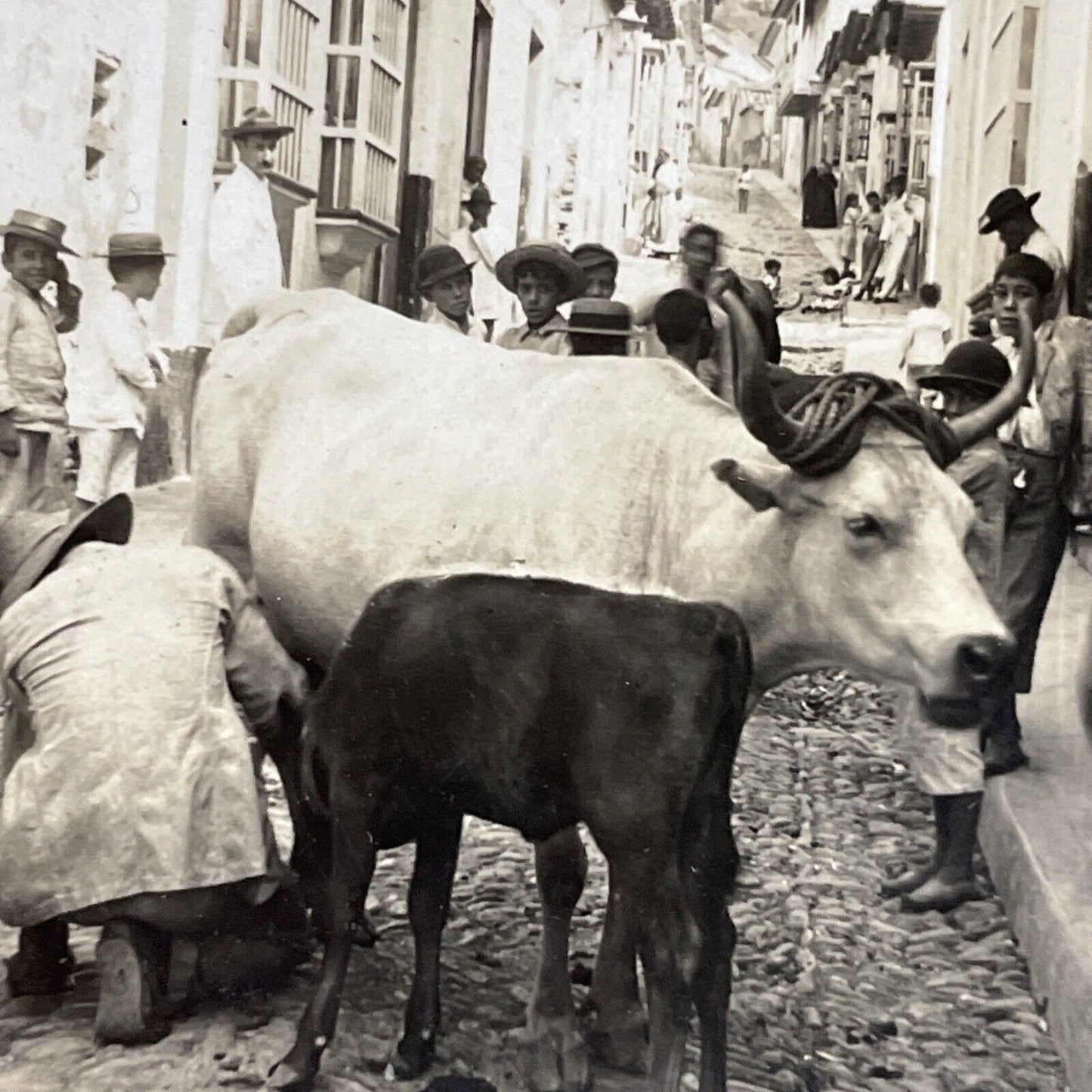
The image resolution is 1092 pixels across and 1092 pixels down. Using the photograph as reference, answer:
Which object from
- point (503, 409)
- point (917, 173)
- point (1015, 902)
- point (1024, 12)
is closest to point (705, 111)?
point (917, 173)

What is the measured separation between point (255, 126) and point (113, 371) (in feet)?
2.20

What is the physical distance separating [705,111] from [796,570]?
7.46 ft

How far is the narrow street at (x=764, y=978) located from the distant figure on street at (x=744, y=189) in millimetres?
104

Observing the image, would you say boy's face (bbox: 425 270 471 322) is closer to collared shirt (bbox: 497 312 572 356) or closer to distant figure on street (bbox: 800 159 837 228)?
collared shirt (bbox: 497 312 572 356)

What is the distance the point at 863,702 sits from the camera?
4.41 meters

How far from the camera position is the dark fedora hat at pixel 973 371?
324cm

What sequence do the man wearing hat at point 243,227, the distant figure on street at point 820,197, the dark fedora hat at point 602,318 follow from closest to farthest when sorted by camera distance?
the dark fedora hat at point 602,318
the man wearing hat at point 243,227
the distant figure on street at point 820,197

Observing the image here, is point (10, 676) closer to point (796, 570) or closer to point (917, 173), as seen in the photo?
point (796, 570)

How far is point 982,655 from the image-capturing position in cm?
220

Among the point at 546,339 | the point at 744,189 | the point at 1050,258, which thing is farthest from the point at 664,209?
the point at 1050,258

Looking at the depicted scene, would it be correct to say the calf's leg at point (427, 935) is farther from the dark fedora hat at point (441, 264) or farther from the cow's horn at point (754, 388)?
the dark fedora hat at point (441, 264)

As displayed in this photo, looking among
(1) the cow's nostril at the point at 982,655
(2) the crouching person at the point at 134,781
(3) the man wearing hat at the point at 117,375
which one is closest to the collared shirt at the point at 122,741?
(2) the crouching person at the point at 134,781

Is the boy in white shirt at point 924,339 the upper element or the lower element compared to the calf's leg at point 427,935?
upper

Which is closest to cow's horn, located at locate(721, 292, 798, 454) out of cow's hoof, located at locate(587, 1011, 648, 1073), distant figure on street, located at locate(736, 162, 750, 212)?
cow's hoof, located at locate(587, 1011, 648, 1073)
